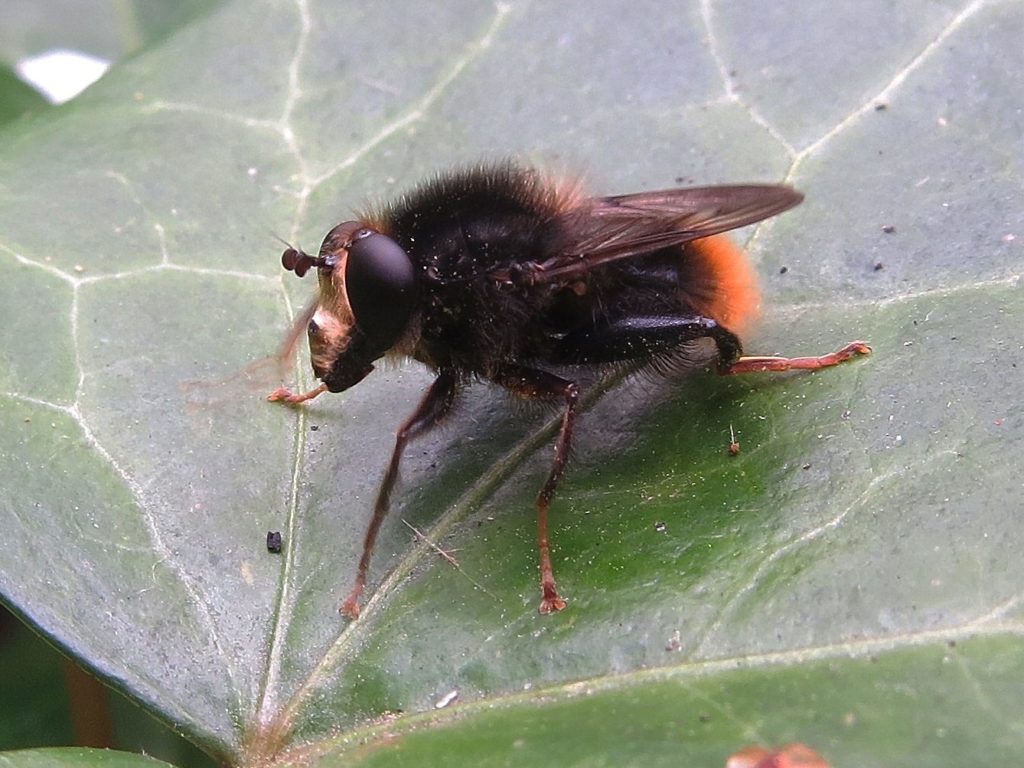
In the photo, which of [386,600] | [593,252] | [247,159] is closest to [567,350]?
[593,252]

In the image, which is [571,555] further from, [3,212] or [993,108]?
[3,212]

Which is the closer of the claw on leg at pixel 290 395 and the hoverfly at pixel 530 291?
the hoverfly at pixel 530 291

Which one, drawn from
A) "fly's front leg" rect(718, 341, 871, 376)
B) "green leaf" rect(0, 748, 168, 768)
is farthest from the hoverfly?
"green leaf" rect(0, 748, 168, 768)

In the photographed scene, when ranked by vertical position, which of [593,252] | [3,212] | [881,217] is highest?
[3,212]

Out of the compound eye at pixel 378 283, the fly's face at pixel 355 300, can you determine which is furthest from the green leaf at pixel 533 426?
the compound eye at pixel 378 283

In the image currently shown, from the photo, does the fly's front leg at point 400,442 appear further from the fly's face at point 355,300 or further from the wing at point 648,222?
the wing at point 648,222

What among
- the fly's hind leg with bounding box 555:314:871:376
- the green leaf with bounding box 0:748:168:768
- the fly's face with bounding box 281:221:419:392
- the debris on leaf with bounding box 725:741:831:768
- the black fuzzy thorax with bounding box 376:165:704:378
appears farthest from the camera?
the fly's hind leg with bounding box 555:314:871:376

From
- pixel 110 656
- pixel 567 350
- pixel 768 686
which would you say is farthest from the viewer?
pixel 567 350

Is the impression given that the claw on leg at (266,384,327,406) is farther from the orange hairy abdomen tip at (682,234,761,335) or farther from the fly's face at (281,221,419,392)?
the orange hairy abdomen tip at (682,234,761,335)
